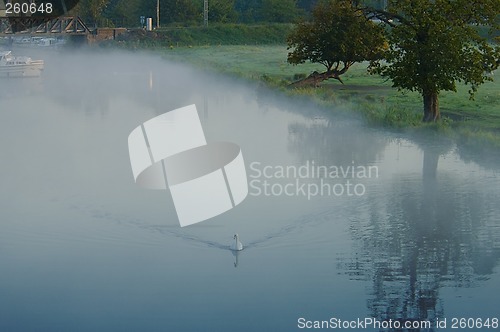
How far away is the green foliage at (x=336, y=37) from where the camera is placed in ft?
155

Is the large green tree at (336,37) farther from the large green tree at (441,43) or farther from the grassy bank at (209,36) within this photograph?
the grassy bank at (209,36)

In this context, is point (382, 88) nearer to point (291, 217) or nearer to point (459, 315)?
point (291, 217)

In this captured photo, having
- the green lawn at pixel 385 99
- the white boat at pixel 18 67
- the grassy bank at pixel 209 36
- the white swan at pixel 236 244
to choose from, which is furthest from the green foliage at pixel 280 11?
the white swan at pixel 236 244

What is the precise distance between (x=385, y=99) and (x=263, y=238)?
27.9 meters

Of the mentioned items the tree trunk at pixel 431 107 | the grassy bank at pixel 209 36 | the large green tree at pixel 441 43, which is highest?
the large green tree at pixel 441 43

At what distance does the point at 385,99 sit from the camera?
4872 centimetres

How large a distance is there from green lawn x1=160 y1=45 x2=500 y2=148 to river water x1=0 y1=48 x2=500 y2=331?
178 cm

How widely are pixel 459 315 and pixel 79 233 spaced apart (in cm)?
842

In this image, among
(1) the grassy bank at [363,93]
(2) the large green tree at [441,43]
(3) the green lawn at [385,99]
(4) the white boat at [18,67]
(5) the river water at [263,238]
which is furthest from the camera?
(4) the white boat at [18,67]

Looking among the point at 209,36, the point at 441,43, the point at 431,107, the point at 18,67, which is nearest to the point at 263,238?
the point at 441,43

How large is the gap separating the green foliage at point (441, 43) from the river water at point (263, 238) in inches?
89.4

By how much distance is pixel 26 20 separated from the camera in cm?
9419

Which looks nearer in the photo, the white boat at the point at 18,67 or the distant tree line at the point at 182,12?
the white boat at the point at 18,67

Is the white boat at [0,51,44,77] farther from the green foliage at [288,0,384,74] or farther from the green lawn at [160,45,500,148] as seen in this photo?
the green foliage at [288,0,384,74]
